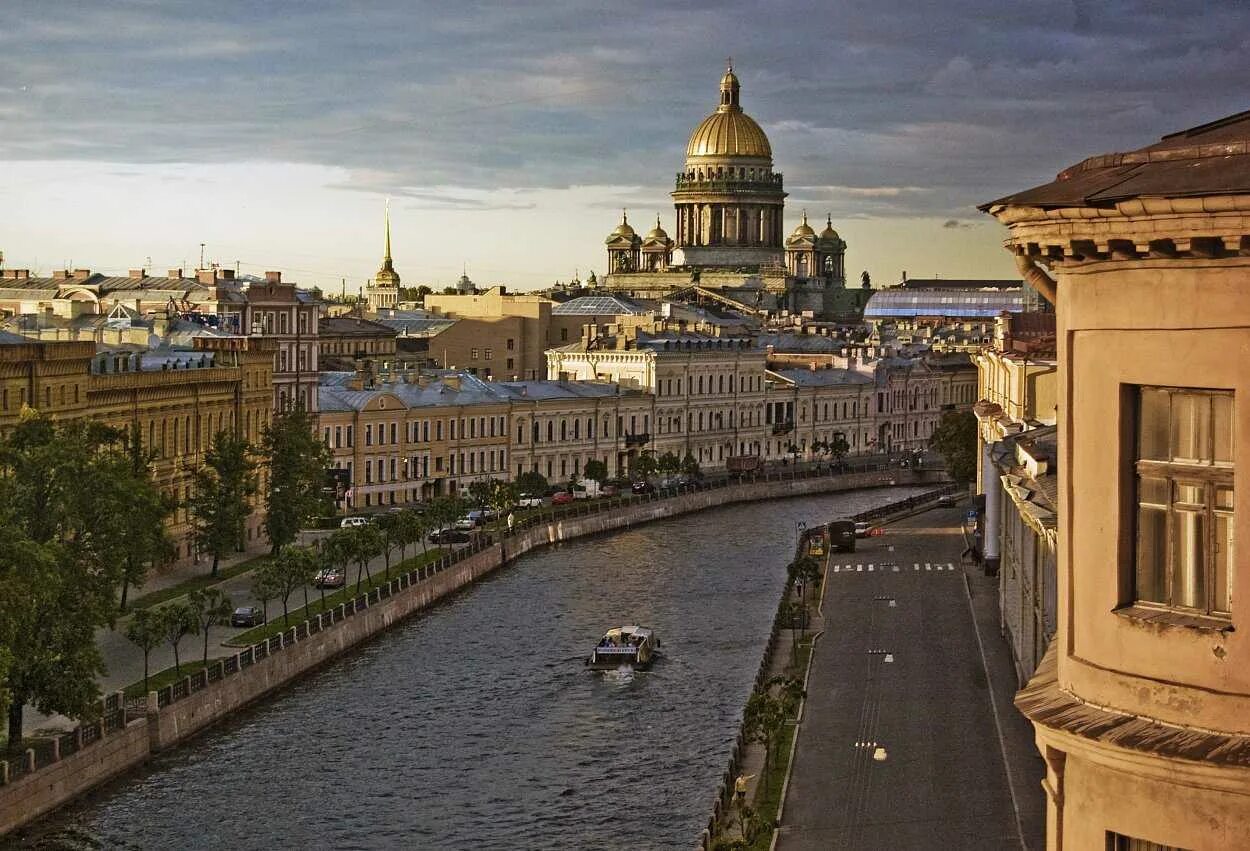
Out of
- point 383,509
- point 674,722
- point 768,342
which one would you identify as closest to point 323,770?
point 674,722

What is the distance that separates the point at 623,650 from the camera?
4209cm

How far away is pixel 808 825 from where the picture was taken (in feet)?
84.2

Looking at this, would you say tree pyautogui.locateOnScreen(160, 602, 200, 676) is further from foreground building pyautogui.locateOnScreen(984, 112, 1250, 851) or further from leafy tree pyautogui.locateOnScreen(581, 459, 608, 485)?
leafy tree pyautogui.locateOnScreen(581, 459, 608, 485)

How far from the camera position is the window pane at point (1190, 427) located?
715 centimetres

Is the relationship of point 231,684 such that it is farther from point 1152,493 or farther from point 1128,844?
point 1152,493

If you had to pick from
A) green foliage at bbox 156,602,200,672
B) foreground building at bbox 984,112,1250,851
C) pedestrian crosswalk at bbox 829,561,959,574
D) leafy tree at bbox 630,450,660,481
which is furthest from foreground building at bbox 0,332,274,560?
foreground building at bbox 984,112,1250,851

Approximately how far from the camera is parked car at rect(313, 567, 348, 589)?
48.8m

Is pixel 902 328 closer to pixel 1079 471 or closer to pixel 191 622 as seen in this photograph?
pixel 191 622

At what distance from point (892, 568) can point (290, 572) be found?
19410 millimetres

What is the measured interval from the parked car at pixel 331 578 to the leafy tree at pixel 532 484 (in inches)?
979

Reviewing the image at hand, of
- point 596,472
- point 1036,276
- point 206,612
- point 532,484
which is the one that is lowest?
point 206,612

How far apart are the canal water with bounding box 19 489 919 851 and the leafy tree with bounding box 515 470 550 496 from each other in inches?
868

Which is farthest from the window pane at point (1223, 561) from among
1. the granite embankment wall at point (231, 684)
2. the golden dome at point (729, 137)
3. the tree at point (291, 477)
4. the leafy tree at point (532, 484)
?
the golden dome at point (729, 137)

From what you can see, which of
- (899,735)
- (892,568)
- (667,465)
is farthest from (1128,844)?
(667,465)
